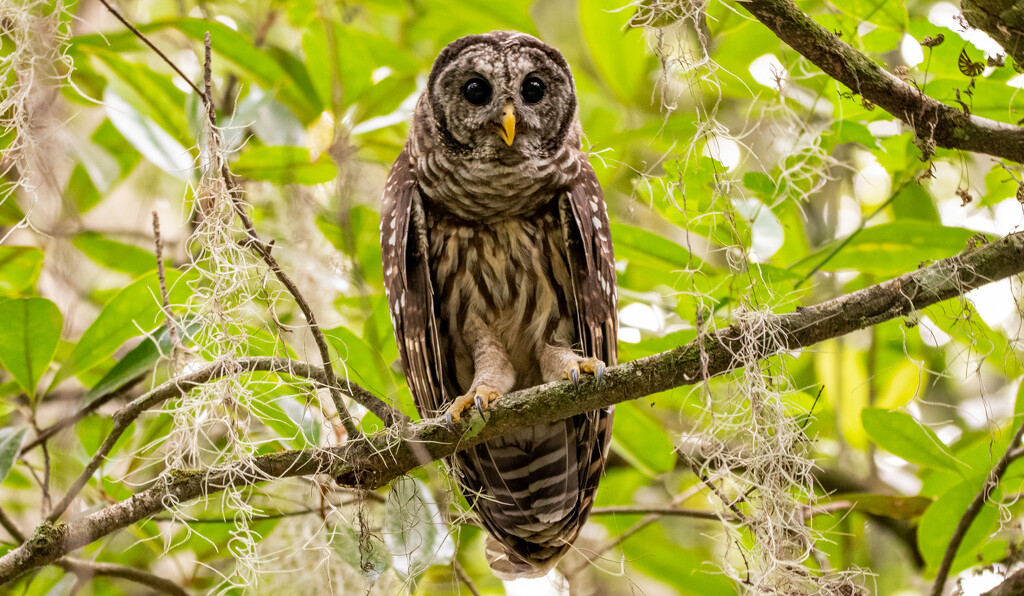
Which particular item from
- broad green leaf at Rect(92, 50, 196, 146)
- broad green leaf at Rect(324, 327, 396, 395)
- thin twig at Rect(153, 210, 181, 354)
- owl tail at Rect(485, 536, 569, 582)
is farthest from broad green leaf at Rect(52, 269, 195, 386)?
owl tail at Rect(485, 536, 569, 582)

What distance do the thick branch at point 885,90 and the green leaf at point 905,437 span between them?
0.94 metres

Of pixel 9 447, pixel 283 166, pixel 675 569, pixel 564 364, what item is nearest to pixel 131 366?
pixel 9 447

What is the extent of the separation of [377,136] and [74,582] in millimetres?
2237

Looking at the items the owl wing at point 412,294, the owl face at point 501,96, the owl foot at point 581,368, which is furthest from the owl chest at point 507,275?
the owl foot at point 581,368

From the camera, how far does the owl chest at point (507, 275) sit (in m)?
3.00

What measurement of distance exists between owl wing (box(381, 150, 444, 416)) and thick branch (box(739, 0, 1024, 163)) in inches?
54.1

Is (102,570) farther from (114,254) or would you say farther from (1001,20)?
(1001,20)

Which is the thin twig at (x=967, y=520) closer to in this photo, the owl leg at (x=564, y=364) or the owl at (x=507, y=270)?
the owl at (x=507, y=270)

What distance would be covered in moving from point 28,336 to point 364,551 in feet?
4.22

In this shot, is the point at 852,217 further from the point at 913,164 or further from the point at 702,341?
the point at 702,341

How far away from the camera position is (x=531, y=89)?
10.1 ft

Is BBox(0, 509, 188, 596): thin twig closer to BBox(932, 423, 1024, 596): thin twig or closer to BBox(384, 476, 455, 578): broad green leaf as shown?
BBox(384, 476, 455, 578): broad green leaf

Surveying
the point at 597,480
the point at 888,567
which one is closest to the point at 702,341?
the point at 597,480

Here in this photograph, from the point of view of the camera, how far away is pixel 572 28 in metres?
4.79
